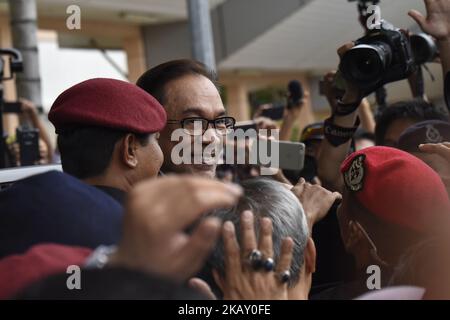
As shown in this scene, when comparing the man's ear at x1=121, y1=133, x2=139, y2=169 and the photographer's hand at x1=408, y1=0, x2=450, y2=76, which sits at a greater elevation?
the photographer's hand at x1=408, y1=0, x2=450, y2=76

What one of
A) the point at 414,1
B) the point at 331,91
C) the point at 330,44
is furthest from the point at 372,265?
the point at 330,44

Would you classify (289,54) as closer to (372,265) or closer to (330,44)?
(330,44)

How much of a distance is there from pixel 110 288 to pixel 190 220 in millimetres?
147

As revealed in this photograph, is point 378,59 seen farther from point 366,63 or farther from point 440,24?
point 440,24

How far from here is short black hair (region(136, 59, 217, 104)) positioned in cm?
218

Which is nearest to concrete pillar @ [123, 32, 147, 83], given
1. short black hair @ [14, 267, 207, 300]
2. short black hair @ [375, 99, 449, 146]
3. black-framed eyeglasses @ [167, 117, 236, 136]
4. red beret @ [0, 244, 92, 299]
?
short black hair @ [375, 99, 449, 146]

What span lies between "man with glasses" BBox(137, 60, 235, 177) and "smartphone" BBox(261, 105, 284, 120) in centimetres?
178

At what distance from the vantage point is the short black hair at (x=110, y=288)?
0.87m

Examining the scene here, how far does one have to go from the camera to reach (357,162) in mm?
1665

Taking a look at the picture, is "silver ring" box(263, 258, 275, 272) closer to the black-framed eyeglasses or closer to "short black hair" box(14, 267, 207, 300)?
"short black hair" box(14, 267, 207, 300)

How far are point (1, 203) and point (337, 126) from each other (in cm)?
148

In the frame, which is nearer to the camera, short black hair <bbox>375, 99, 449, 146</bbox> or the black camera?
the black camera

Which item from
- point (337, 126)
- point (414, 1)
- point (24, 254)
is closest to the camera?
point (24, 254)

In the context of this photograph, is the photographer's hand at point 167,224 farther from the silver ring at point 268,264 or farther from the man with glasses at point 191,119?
the man with glasses at point 191,119
